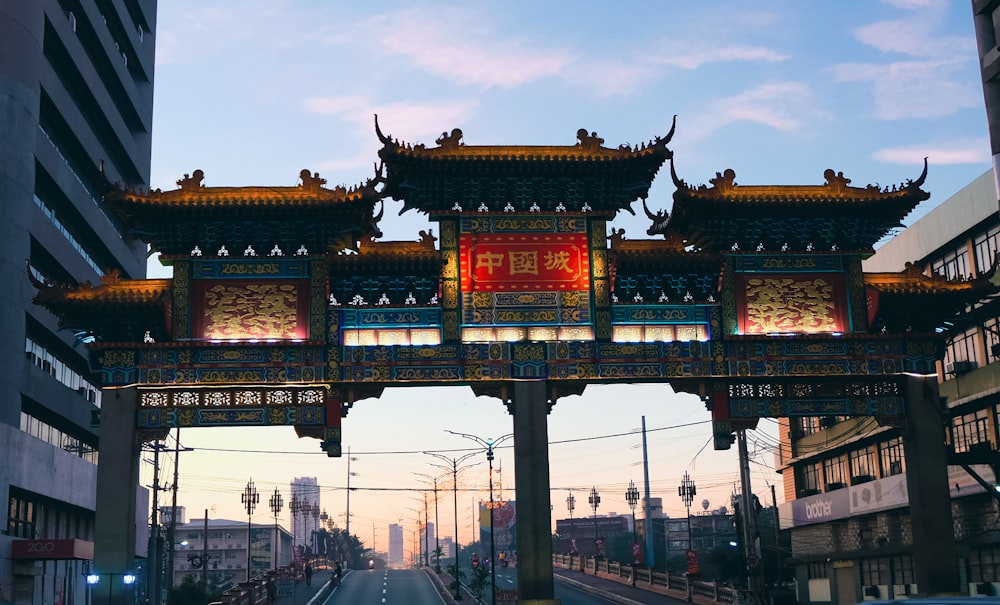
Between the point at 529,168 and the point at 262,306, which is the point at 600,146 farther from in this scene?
the point at 262,306

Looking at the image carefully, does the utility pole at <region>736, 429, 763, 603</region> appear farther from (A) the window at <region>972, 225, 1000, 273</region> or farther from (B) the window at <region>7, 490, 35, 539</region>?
(B) the window at <region>7, 490, 35, 539</region>

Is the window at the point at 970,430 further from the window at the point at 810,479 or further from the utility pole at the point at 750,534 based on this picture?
the window at the point at 810,479

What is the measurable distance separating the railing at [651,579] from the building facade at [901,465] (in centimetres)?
536

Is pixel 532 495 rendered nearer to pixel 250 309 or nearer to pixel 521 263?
pixel 521 263

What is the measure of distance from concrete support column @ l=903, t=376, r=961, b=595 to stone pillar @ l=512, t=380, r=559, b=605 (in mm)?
8170

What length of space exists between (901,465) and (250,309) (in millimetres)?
26954

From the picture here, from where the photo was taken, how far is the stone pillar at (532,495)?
2367 cm

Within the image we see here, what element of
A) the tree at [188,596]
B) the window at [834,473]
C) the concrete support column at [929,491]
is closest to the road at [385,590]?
the tree at [188,596]

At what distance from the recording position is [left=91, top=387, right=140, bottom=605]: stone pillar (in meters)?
23.1

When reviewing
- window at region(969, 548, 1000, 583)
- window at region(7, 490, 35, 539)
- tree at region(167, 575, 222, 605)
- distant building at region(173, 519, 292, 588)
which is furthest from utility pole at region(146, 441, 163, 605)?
distant building at region(173, 519, 292, 588)

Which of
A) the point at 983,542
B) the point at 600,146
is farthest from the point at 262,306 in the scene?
the point at 983,542

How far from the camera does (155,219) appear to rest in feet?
81.1

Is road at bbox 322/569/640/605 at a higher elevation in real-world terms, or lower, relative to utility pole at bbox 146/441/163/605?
lower

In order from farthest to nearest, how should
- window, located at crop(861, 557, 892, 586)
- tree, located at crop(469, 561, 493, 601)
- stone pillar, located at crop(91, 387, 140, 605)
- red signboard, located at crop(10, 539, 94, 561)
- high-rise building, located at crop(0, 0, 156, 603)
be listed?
tree, located at crop(469, 561, 493, 601), window, located at crop(861, 557, 892, 586), high-rise building, located at crop(0, 0, 156, 603), red signboard, located at crop(10, 539, 94, 561), stone pillar, located at crop(91, 387, 140, 605)
